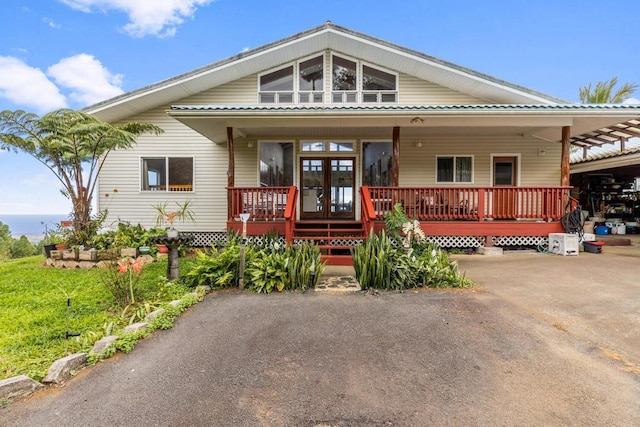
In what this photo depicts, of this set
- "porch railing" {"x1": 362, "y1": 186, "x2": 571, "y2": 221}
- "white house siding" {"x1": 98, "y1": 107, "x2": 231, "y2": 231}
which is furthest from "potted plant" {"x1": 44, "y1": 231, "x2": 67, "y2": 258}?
"porch railing" {"x1": 362, "y1": 186, "x2": 571, "y2": 221}

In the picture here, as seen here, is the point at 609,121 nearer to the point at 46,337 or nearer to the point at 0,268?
the point at 46,337

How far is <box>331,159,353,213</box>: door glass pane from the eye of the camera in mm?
9445

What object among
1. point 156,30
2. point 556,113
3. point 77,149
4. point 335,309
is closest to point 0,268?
point 77,149

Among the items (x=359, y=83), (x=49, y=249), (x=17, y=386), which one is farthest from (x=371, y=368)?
(x=359, y=83)

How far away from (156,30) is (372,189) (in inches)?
Result: 459

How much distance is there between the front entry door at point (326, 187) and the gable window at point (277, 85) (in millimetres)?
2002

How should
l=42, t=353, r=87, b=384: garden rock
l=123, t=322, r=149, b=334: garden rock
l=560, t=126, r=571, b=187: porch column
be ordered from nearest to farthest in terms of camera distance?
l=42, t=353, r=87, b=384: garden rock, l=123, t=322, r=149, b=334: garden rock, l=560, t=126, r=571, b=187: porch column

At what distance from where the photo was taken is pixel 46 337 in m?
3.28

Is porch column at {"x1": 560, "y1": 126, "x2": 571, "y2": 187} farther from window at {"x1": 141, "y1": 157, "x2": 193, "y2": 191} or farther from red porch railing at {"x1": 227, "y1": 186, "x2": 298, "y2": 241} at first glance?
window at {"x1": 141, "y1": 157, "x2": 193, "y2": 191}

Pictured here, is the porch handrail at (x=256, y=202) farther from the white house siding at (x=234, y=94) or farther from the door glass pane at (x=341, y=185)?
the white house siding at (x=234, y=94)

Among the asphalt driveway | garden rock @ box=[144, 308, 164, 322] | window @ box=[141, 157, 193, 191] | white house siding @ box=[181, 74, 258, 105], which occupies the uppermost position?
white house siding @ box=[181, 74, 258, 105]

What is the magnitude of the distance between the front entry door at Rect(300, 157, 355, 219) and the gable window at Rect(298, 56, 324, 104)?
1.86m

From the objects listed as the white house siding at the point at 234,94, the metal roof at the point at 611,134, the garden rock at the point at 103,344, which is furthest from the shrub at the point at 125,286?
the metal roof at the point at 611,134

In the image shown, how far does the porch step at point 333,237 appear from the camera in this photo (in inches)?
253
